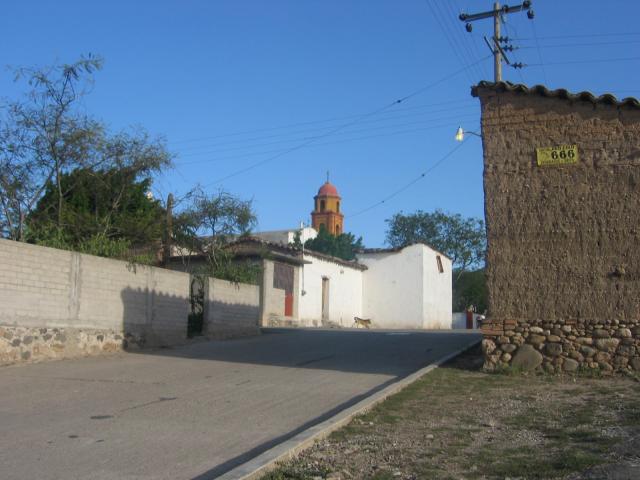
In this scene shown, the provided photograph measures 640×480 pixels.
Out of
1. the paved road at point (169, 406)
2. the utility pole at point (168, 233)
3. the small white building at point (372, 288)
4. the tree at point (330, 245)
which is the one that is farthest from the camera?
the tree at point (330, 245)

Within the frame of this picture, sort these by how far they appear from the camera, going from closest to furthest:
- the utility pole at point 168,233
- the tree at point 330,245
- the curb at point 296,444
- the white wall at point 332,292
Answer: the curb at point 296,444, the utility pole at point 168,233, the white wall at point 332,292, the tree at point 330,245

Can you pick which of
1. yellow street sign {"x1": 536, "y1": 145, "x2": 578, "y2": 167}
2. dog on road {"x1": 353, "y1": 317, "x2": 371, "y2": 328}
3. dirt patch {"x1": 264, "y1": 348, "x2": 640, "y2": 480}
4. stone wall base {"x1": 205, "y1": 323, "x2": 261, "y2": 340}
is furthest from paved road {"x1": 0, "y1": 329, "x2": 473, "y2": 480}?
dog on road {"x1": 353, "y1": 317, "x2": 371, "y2": 328}

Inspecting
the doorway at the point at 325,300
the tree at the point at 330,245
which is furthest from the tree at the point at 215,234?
the tree at the point at 330,245

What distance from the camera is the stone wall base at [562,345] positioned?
42.8ft

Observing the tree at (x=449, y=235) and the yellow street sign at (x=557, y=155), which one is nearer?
the yellow street sign at (x=557, y=155)

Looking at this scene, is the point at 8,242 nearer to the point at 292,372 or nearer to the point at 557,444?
the point at 292,372

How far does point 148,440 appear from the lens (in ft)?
24.7

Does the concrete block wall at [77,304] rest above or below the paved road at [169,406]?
above

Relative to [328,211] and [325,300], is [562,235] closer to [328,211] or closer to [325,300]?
[325,300]

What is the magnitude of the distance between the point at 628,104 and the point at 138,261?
1273cm

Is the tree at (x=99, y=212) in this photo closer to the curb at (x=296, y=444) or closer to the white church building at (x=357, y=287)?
the white church building at (x=357, y=287)

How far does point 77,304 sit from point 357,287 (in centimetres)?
3297

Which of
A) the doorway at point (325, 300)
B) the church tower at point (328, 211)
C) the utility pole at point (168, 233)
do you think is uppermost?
the church tower at point (328, 211)

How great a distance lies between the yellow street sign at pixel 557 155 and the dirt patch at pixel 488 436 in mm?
4352
